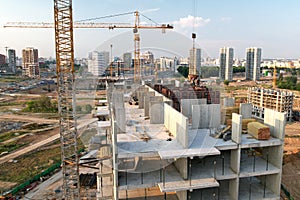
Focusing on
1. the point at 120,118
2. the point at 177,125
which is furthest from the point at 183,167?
the point at 120,118

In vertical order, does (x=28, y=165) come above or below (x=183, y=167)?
below

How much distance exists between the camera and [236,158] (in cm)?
748

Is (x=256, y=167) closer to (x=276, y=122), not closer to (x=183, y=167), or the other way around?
(x=276, y=122)

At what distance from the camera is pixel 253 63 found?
72.2 meters

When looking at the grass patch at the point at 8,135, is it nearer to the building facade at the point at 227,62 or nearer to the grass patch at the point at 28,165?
the grass patch at the point at 28,165

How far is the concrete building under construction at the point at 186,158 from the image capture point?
6.80 metres

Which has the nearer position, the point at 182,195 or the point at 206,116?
the point at 182,195

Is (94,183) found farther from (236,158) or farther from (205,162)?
(236,158)

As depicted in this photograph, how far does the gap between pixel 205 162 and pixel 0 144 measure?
18923 millimetres

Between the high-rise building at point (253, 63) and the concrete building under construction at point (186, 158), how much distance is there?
66.0 metres

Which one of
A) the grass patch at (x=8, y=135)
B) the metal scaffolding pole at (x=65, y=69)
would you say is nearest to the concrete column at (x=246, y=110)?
the metal scaffolding pole at (x=65, y=69)

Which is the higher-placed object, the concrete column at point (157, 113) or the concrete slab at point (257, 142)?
the concrete column at point (157, 113)

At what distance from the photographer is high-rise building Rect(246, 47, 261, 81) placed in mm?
69419

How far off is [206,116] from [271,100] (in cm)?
1848
